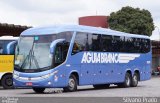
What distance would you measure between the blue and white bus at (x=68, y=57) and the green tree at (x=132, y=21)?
40671 millimetres

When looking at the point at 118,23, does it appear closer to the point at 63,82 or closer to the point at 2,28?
the point at 2,28

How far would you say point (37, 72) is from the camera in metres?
24.0

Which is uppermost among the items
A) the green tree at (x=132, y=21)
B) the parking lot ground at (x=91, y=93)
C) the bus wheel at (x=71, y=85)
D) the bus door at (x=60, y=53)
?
the green tree at (x=132, y=21)

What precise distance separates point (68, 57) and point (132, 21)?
4871 cm

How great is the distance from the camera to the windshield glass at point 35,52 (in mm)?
23984

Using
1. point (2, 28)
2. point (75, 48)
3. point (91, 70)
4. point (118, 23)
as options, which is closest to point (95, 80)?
point (91, 70)

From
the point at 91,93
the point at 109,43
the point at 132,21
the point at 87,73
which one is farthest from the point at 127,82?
the point at 132,21

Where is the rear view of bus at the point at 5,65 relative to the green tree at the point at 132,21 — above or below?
below

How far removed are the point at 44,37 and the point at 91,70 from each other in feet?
13.6

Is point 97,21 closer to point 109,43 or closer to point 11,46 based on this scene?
point 109,43

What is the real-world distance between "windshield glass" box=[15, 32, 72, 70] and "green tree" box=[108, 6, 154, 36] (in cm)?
4596

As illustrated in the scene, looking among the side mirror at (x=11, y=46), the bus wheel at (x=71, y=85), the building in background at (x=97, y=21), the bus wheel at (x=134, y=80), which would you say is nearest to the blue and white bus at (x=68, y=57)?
the bus wheel at (x=71, y=85)

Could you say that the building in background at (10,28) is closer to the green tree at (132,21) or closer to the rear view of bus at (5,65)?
the rear view of bus at (5,65)

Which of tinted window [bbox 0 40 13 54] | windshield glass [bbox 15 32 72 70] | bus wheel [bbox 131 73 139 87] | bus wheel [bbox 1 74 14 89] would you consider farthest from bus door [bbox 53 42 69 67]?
bus wheel [bbox 131 73 139 87]
